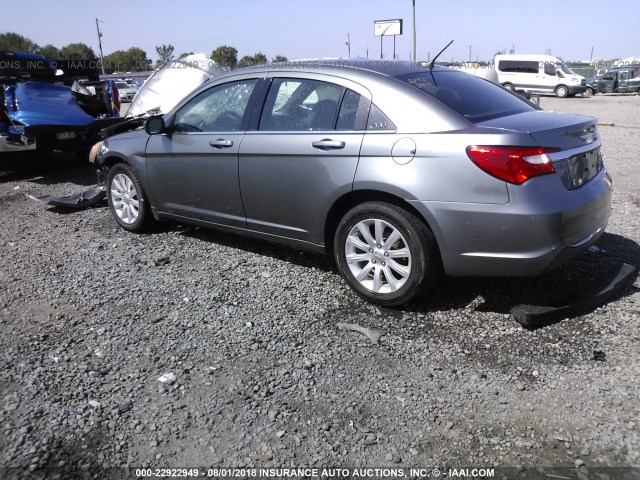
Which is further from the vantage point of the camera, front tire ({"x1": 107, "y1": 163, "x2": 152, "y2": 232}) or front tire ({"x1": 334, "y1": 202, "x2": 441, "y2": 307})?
front tire ({"x1": 107, "y1": 163, "x2": 152, "y2": 232})

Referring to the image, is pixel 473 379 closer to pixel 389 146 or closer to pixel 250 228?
pixel 389 146

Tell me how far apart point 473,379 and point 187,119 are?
11.2 feet

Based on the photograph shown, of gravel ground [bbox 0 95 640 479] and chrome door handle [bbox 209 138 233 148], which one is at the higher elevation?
chrome door handle [bbox 209 138 233 148]

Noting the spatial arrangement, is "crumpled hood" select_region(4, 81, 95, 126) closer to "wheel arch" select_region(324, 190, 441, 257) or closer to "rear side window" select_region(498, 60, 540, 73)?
"wheel arch" select_region(324, 190, 441, 257)

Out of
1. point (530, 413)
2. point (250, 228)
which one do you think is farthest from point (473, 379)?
point (250, 228)

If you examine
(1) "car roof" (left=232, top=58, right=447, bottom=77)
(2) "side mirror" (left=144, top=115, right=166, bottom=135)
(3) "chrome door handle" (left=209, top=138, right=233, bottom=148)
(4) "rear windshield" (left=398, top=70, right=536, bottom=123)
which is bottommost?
(3) "chrome door handle" (left=209, top=138, right=233, bottom=148)

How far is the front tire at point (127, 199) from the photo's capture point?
219 inches

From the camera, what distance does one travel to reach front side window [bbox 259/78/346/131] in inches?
159

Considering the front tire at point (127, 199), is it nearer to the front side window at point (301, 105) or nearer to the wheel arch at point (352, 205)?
the front side window at point (301, 105)

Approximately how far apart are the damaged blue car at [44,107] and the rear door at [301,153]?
205 inches

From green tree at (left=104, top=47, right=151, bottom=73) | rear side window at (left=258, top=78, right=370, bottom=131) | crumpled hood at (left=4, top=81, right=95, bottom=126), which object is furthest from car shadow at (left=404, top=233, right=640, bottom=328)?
green tree at (left=104, top=47, right=151, bottom=73)

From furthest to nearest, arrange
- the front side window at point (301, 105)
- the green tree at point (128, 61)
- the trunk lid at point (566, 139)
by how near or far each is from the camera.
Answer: the green tree at point (128, 61), the front side window at point (301, 105), the trunk lid at point (566, 139)

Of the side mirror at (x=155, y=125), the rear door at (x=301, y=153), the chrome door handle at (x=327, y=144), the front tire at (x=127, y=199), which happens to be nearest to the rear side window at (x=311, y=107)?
the rear door at (x=301, y=153)

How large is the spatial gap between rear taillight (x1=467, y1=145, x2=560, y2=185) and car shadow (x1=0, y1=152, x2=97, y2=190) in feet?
22.8
